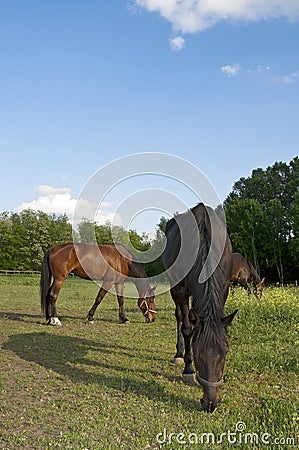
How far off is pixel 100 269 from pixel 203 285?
7175mm

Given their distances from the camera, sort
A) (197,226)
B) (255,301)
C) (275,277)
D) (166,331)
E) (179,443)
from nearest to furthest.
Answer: (179,443)
(197,226)
(166,331)
(255,301)
(275,277)

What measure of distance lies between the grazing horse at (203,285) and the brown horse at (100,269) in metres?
4.68

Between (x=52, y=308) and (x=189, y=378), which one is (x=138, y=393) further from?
(x=52, y=308)

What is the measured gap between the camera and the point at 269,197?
46875mm

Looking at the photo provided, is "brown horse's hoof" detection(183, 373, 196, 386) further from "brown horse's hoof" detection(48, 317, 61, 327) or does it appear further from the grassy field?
"brown horse's hoof" detection(48, 317, 61, 327)

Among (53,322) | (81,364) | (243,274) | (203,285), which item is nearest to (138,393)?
(203,285)

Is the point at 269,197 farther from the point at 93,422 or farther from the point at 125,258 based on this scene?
the point at 93,422

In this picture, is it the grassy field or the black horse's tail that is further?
the black horse's tail

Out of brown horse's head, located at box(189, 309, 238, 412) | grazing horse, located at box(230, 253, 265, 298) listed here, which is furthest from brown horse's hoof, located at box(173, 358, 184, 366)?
grazing horse, located at box(230, 253, 265, 298)

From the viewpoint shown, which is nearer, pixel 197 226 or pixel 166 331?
pixel 197 226

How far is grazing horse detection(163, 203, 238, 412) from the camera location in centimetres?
417

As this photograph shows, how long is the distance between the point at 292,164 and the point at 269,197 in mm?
4697

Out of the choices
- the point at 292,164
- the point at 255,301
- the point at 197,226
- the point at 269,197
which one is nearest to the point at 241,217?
the point at 269,197

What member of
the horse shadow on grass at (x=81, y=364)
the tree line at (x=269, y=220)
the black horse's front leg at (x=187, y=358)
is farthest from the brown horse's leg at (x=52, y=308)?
the tree line at (x=269, y=220)
